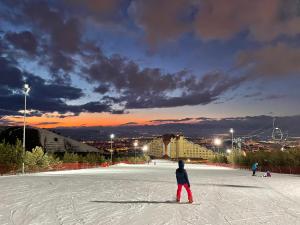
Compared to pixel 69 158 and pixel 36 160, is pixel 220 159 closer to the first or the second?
pixel 69 158

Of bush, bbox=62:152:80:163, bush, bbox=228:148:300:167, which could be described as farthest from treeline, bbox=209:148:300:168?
bush, bbox=62:152:80:163

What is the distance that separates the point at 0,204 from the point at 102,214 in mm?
4333

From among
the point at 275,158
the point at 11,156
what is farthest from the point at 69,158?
the point at 275,158

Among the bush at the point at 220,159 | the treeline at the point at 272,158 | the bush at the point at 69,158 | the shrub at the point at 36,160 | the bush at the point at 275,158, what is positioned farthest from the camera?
the bush at the point at 220,159

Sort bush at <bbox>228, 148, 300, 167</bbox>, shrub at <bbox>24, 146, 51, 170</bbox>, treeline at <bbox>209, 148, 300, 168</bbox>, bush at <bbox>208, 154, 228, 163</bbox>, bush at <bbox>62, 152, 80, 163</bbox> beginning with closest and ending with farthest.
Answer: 1. shrub at <bbox>24, 146, 51, 170</bbox>
2. bush at <bbox>228, 148, 300, 167</bbox>
3. treeline at <bbox>209, 148, 300, 168</bbox>
4. bush at <bbox>62, 152, 80, 163</bbox>
5. bush at <bbox>208, 154, 228, 163</bbox>

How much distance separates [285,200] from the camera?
Result: 58.2 ft

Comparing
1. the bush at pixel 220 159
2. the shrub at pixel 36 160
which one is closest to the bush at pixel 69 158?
the shrub at pixel 36 160

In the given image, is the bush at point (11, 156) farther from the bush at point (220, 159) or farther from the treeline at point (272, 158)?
the bush at point (220, 159)

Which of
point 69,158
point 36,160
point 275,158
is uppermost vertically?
point 69,158

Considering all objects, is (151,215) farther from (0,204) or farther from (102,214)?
(0,204)

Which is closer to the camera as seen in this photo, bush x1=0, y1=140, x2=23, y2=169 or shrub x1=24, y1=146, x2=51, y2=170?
bush x1=0, y1=140, x2=23, y2=169

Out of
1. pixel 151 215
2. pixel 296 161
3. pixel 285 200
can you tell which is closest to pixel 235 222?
pixel 151 215

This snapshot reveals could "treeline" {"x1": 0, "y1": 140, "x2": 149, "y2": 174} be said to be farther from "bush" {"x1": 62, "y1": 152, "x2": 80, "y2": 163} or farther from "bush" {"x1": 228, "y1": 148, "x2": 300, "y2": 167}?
"bush" {"x1": 228, "y1": 148, "x2": 300, "y2": 167}

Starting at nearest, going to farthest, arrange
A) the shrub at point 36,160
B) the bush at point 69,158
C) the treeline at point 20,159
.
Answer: the treeline at point 20,159 < the shrub at point 36,160 < the bush at point 69,158
